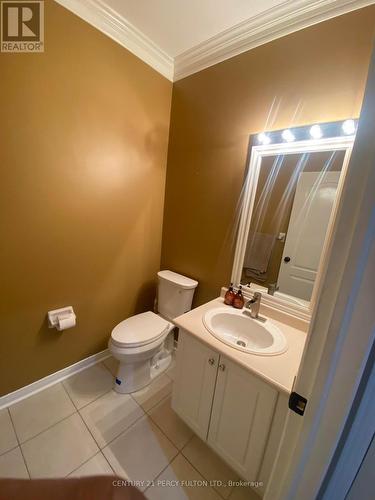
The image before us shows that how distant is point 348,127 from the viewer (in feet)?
3.51

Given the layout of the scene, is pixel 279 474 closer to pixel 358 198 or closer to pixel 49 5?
pixel 358 198

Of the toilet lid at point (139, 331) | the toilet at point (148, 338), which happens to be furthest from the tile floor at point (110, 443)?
the toilet lid at point (139, 331)

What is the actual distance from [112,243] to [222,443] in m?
1.50

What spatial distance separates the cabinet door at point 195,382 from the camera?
1.12 m

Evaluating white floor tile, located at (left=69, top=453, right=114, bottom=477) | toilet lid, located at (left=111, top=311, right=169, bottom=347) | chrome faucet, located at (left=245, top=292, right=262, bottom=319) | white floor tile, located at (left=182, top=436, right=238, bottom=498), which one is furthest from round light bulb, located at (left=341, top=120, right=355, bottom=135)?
white floor tile, located at (left=69, top=453, right=114, bottom=477)

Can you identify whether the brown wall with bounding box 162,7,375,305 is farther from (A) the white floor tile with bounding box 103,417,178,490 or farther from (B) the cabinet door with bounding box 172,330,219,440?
(A) the white floor tile with bounding box 103,417,178,490

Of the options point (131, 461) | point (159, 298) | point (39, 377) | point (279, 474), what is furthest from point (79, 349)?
point (279, 474)

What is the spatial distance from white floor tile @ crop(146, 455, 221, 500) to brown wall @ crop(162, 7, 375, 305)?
3.46 ft

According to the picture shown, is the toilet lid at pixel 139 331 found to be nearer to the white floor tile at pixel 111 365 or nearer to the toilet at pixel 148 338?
the toilet at pixel 148 338

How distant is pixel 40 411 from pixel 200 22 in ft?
9.22

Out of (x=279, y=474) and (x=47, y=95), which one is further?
(x=47, y=95)

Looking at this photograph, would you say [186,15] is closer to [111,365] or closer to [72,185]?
[72,185]

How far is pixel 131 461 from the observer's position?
117 cm

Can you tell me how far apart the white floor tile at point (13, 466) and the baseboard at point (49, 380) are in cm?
36
